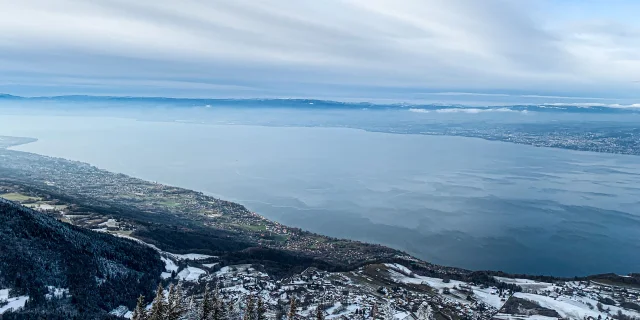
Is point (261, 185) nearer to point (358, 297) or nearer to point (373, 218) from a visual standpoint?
point (373, 218)

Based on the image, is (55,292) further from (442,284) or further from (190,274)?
(442,284)

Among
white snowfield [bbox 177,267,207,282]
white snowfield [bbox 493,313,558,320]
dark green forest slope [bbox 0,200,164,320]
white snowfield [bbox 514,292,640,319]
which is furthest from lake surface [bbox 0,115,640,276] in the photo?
dark green forest slope [bbox 0,200,164,320]

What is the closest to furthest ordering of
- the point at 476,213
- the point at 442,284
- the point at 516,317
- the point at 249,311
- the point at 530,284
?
the point at 249,311 → the point at 516,317 → the point at 442,284 → the point at 530,284 → the point at 476,213

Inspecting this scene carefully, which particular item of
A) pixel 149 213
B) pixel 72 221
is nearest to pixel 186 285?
pixel 72 221

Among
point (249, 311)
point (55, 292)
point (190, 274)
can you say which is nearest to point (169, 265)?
point (190, 274)

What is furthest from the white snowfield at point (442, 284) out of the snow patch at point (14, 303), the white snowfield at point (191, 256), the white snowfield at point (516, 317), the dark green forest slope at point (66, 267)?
the snow patch at point (14, 303)

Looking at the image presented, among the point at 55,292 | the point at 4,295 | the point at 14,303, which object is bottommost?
the point at 55,292

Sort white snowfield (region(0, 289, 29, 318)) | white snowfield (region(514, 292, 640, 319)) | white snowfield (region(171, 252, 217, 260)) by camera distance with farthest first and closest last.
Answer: white snowfield (region(171, 252, 217, 260)) → white snowfield (region(514, 292, 640, 319)) → white snowfield (region(0, 289, 29, 318))

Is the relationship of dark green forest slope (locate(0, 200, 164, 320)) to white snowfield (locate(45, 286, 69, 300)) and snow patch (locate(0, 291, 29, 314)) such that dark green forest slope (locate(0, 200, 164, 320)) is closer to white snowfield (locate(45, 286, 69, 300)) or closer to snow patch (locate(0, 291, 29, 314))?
white snowfield (locate(45, 286, 69, 300))

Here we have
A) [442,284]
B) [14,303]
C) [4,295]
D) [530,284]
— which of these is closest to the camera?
[14,303]

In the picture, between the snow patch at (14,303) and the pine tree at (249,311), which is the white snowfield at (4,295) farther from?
the pine tree at (249,311)
